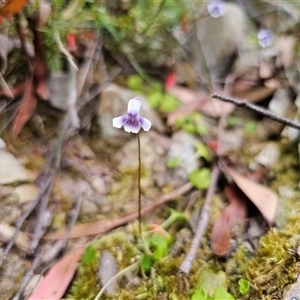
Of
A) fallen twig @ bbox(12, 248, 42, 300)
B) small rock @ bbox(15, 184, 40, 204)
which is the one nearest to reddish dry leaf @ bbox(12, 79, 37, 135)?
small rock @ bbox(15, 184, 40, 204)

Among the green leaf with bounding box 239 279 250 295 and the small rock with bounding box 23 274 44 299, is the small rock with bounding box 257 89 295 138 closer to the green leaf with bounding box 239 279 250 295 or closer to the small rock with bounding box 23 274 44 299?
the green leaf with bounding box 239 279 250 295

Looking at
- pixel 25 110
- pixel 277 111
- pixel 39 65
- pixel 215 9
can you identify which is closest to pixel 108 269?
pixel 25 110

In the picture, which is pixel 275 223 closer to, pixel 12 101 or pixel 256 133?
pixel 256 133

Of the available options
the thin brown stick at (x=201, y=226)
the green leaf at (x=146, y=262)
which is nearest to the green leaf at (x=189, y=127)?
the thin brown stick at (x=201, y=226)

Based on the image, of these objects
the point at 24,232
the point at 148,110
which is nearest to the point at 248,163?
the point at 148,110

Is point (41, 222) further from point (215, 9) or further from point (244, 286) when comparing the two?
point (215, 9)
